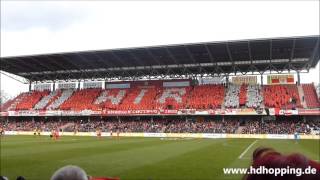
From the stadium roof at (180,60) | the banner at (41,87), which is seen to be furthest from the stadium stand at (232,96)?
the banner at (41,87)

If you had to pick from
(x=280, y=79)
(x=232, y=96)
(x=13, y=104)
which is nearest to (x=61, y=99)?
(x=13, y=104)

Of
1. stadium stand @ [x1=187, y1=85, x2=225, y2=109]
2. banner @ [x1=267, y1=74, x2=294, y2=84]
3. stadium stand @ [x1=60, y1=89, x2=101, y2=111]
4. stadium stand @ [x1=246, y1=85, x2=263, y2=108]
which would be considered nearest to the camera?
stadium stand @ [x1=246, y1=85, x2=263, y2=108]

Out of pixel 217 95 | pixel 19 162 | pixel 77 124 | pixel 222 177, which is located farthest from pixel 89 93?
pixel 222 177

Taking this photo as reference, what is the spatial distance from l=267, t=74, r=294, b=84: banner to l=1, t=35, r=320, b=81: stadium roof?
1259mm

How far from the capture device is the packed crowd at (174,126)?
60781 mm

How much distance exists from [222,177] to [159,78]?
60130 millimetres

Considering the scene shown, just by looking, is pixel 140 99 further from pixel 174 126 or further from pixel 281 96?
pixel 281 96

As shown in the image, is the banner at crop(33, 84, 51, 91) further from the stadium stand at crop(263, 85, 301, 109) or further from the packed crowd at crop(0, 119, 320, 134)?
the stadium stand at crop(263, 85, 301, 109)

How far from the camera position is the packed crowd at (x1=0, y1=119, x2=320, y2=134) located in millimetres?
60781

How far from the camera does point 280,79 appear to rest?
71875 mm

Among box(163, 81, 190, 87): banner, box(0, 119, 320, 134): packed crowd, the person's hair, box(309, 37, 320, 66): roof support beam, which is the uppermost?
box(309, 37, 320, 66): roof support beam

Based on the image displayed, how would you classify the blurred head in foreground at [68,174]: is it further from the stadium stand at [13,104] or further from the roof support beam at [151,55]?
the stadium stand at [13,104]

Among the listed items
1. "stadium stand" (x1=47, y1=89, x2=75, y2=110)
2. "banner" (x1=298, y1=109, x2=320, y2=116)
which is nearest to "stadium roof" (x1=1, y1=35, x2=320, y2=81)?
"stadium stand" (x1=47, y1=89, x2=75, y2=110)

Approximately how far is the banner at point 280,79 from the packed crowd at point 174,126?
975cm
